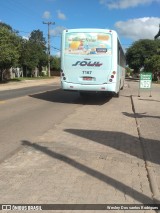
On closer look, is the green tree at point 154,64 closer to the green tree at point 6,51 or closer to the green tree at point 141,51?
the green tree at point 141,51

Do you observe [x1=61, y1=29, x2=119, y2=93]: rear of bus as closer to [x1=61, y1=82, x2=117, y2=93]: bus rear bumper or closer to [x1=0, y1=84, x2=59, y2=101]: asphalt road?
[x1=61, y1=82, x2=117, y2=93]: bus rear bumper

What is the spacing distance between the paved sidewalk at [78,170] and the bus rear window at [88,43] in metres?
8.65

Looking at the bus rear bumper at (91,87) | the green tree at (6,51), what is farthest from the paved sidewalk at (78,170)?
the green tree at (6,51)

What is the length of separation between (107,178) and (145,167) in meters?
1.14

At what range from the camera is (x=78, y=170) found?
24.0 ft

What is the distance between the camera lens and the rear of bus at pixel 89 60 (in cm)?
1972

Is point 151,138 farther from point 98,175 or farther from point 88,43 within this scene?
point 88,43

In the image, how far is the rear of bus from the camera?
1972 cm

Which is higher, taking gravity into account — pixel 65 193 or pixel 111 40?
pixel 111 40

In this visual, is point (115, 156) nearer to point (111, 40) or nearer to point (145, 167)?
point (145, 167)

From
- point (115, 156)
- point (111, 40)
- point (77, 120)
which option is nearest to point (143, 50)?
point (111, 40)

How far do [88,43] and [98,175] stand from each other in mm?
13461

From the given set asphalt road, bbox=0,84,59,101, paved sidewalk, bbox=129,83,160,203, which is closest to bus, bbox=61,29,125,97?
paved sidewalk, bbox=129,83,160,203

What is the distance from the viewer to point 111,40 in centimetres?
1969
